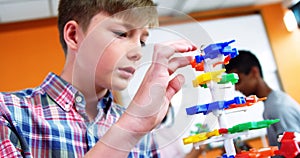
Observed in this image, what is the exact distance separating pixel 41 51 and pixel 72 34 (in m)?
1.88

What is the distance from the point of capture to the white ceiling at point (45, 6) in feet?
6.82

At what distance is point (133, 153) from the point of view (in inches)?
23.3

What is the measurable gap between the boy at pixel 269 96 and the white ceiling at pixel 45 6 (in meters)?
0.84

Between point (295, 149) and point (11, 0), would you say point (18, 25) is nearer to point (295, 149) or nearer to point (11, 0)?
point (11, 0)

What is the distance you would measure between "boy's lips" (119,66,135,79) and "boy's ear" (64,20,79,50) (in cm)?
14

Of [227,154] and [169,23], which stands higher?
[169,23]

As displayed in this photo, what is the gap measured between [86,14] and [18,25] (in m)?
2.00

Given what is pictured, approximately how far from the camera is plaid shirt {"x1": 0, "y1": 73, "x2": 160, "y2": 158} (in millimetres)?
472

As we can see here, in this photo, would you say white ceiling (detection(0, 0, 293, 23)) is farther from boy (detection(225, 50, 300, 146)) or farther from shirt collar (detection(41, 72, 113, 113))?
shirt collar (detection(41, 72, 113, 113))

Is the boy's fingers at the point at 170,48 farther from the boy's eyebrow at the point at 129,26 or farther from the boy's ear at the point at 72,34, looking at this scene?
the boy's ear at the point at 72,34

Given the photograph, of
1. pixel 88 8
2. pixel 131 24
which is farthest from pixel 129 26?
pixel 88 8

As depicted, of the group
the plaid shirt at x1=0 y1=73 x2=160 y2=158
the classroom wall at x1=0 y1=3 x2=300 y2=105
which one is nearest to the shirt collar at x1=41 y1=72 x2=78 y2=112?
the plaid shirt at x1=0 y1=73 x2=160 y2=158

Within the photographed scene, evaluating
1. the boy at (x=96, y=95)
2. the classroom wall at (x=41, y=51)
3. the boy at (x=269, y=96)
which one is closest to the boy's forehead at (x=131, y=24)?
the boy at (x=96, y=95)

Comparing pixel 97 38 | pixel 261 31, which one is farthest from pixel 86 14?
pixel 261 31
